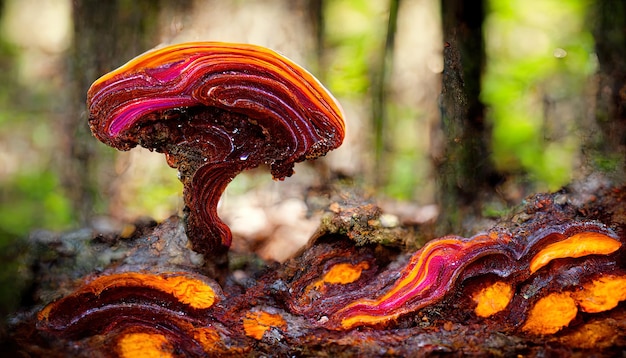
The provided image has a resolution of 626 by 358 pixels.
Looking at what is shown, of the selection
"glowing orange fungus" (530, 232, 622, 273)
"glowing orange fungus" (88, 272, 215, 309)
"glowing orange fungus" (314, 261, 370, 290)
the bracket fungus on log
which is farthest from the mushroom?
"glowing orange fungus" (530, 232, 622, 273)

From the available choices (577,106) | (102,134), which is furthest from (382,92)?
(102,134)

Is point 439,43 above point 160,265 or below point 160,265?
above

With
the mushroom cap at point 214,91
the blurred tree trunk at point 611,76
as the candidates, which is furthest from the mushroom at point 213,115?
the blurred tree trunk at point 611,76

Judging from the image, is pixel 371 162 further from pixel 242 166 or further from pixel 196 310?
pixel 196 310

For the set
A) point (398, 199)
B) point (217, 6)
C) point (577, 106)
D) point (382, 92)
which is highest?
point (217, 6)

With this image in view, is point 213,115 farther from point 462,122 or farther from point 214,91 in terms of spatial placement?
point 462,122

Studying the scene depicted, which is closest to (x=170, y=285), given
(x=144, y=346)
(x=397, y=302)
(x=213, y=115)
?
(x=144, y=346)
